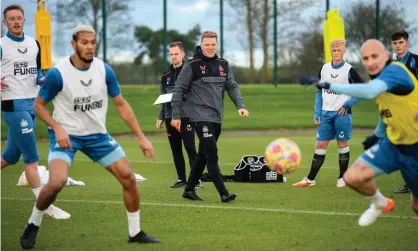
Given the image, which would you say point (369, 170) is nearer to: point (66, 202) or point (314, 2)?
point (66, 202)

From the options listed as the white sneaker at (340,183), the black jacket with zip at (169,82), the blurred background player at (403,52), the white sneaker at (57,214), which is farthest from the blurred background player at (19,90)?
the blurred background player at (403,52)

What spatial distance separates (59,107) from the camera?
8.62m

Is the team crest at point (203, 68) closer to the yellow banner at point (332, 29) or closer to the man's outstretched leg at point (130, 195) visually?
the man's outstretched leg at point (130, 195)

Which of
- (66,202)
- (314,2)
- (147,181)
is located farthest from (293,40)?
(66,202)

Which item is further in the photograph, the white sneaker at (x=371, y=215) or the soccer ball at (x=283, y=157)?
the soccer ball at (x=283, y=157)

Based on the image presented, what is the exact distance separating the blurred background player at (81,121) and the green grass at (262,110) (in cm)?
1952

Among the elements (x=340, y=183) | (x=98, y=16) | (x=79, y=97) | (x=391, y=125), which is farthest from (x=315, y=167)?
(x=98, y=16)

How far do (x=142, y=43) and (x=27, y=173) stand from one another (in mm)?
27098

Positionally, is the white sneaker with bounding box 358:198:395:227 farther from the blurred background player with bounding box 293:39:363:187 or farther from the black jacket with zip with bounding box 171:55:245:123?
the blurred background player with bounding box 293:39:363:187

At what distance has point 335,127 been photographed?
13.9 meters

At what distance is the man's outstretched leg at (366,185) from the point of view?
8.51 meters

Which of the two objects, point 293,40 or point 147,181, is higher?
point 293,40

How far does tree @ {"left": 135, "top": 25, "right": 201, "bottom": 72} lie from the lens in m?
37.2

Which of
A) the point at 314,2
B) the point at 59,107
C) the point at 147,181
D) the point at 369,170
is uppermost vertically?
the point at 314,2
